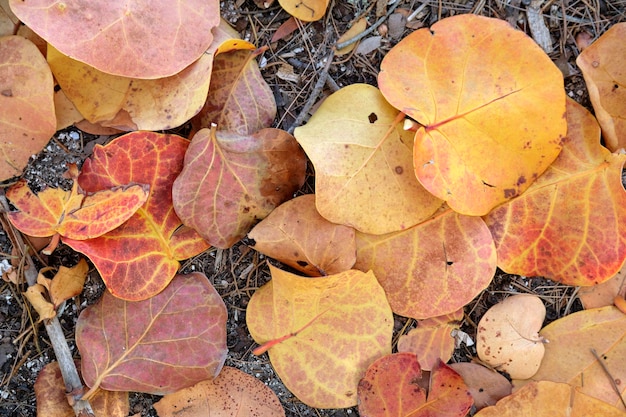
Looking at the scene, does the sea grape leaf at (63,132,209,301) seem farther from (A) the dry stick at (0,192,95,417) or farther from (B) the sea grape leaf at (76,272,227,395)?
(A) the dry stick at (0,192,95,417)

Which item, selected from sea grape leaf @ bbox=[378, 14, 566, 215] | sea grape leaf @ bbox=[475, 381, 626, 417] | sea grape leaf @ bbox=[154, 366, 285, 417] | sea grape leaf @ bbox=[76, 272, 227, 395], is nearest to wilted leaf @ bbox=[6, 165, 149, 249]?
sea grape leaf @ bbox=[76, 272, 227, 395]

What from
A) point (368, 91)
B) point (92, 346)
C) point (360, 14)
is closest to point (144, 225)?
point (92, 346)

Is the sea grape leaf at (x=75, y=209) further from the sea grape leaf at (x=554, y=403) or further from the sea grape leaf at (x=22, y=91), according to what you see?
the sea grape leaf at (x=554, y=403)

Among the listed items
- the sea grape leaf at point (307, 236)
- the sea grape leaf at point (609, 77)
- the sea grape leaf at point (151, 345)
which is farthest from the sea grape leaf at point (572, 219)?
the sea grape leaf at point (151, 345)

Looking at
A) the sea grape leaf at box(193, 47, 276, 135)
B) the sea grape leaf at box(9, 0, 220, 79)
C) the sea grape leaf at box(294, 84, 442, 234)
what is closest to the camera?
the sea grape leaf at box(9, 0, 220, 79)

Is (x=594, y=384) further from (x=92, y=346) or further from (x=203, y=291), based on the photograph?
(x=92, y=346)

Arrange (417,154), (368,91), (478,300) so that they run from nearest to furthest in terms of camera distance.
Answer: (417,154)
(368,91)
(478,300)
